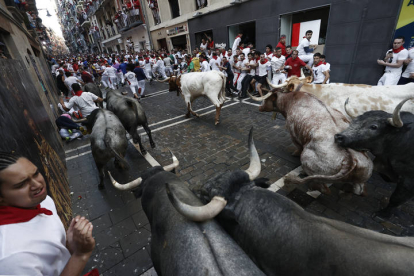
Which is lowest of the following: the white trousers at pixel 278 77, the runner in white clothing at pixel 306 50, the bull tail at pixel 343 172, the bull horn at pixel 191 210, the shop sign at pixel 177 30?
the bull tail at pixel 343 172

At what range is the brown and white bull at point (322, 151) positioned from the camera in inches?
122

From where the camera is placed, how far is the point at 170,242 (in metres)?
1.65

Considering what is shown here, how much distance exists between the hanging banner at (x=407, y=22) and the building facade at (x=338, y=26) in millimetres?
197

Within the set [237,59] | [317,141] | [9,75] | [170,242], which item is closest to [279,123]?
[317,141]

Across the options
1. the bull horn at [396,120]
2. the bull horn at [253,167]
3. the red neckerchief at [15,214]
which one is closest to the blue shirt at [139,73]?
the bull horn at [253,167]

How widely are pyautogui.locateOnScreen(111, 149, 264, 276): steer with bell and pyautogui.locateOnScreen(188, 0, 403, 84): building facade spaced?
12429mm

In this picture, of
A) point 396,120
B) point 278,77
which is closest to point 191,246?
point 396,120

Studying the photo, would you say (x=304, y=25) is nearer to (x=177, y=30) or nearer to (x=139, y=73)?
(x=139, y=73)

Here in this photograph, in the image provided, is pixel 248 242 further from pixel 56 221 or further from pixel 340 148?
pixel 340 148

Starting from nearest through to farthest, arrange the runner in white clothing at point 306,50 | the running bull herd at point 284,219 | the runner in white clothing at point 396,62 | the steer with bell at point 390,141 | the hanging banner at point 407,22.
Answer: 1. the running bull herd at point 284,219
2. the steer with bell at point 390,141
3. the runner in white clothing at point 396,62
4. the hanging banner at point 407,22
5. the runner in white clothing at point 306,50

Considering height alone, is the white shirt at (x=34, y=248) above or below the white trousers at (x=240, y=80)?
above

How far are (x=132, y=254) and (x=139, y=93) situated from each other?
11149mm

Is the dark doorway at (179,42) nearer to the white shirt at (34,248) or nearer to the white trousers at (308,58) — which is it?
the white trousers at (308,58)

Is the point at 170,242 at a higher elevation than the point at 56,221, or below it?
below
